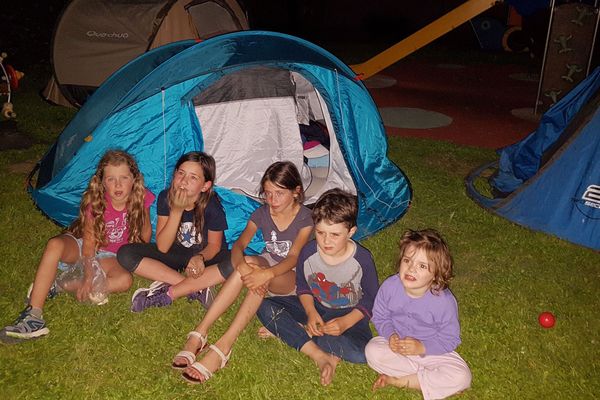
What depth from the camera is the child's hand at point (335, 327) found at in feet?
9.54

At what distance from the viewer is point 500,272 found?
4.06 metres

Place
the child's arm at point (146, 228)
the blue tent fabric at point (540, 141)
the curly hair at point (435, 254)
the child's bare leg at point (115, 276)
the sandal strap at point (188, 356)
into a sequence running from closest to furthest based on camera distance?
the curly hair at point (435, 254), the sandal strap at point (188, 356), the child's bare leg at point (115, 276), the child's arm at point (146, 228), the blue tent fabric at point (540, 141)

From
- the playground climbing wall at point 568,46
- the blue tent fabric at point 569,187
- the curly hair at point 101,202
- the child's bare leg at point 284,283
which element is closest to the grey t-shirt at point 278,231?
the child's bare leg at point 284,283

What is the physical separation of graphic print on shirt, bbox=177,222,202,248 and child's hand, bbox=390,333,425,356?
1529 mm

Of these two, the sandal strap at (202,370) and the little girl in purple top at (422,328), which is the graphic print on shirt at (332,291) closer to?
the little girl in purple top at (422,328)

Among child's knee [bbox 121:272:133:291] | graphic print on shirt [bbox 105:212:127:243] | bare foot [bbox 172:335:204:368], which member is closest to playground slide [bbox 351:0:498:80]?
graphic print on shirt [bbox 105:212:127:243]

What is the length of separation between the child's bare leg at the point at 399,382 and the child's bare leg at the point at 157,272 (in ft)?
4.64

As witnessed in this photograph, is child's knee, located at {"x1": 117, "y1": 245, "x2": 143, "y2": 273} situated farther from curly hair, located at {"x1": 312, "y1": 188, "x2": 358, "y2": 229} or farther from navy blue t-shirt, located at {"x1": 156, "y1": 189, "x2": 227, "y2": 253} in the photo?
curly hair, located at {"x1": 312, "y1": 188, "x2": 358, "y2": 229}

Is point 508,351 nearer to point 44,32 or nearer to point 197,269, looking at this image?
point 197,269

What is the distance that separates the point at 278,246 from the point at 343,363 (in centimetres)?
84

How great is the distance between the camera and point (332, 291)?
3.06m

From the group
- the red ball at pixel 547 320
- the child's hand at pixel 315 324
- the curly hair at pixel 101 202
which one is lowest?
the red ball at pixel 547 320

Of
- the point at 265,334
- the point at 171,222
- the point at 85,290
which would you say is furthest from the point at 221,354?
the point at 85,290

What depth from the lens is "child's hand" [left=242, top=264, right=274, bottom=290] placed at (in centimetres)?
302
